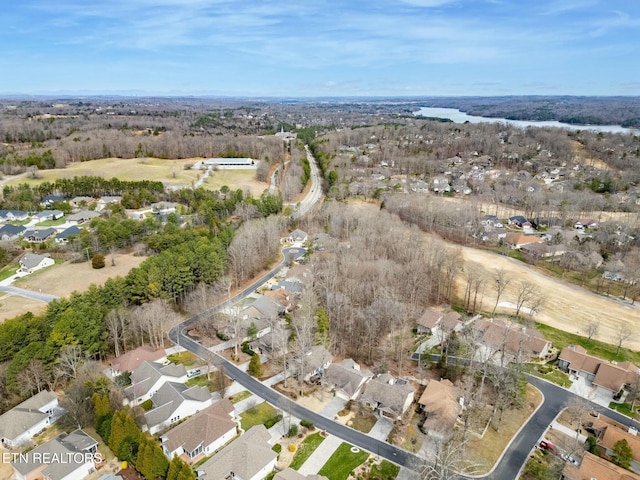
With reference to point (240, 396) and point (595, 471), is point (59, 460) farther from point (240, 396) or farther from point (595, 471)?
point (595, 471)

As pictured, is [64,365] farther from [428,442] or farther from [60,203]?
[60,203]

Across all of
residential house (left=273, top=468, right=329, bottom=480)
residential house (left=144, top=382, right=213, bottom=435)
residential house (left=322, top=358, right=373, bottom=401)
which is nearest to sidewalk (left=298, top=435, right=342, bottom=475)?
residential house (left=273, top=468, right=329, bottom=480)

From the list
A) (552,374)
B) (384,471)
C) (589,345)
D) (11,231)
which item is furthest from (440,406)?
(11,231)

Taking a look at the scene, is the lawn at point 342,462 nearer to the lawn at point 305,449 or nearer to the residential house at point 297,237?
the lawn at point 305,449

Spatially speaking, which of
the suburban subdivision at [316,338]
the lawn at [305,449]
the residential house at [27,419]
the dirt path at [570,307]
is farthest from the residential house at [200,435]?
the dirt path at [570,307]

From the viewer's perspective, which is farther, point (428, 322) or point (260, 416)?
point (428, 322)
